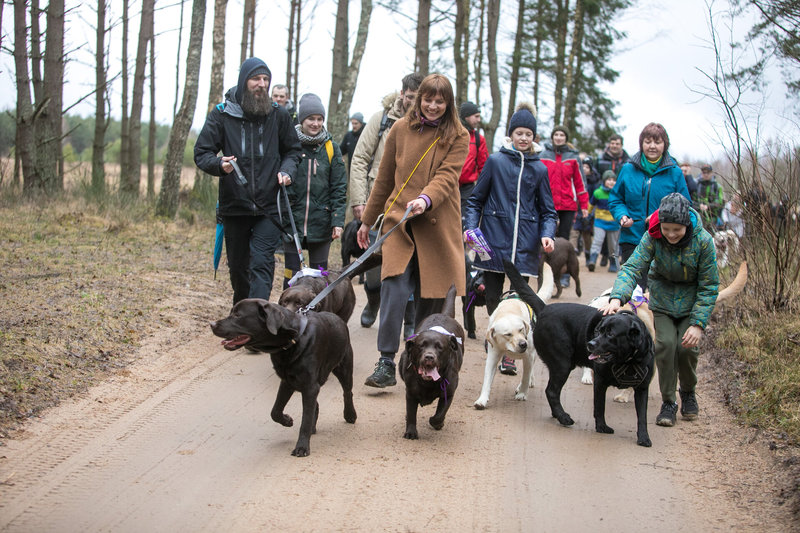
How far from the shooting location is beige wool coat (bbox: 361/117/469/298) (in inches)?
239

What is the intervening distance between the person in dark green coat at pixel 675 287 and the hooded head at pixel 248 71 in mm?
3637

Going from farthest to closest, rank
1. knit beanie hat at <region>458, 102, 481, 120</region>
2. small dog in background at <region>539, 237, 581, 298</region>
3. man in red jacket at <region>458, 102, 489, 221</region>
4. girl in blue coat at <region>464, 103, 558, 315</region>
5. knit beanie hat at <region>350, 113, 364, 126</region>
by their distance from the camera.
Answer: knit beanie hat at <region>350, 113, 364, 126</region>, small dog in background at <region>539, 237, 581, 298</region>, knit beanie hat at <region>458, 102, 481, 120</region>, man in red jacket at <region>458, 102, 489, 221</region>, girl in blue coat at <region>464, 103, 558, 315</region>

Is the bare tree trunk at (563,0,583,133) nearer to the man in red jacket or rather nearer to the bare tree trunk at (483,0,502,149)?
the bare tree trunk at (483,0,502,149)

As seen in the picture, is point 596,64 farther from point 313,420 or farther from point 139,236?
point 313,420

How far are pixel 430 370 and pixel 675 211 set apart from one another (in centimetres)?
215

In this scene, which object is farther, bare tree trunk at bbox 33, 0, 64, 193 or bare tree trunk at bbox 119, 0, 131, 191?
bare tree trunk at bbox 119, 0, 131, 191

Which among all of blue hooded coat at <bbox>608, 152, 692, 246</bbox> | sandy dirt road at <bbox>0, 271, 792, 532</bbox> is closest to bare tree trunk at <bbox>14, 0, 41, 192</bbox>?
sandy dirt road at <bbox>0, 271, 792, 532</bbox>

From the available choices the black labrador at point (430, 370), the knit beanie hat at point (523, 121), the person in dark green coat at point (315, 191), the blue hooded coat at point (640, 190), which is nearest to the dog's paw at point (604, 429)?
the black labrador at point (430, 370)

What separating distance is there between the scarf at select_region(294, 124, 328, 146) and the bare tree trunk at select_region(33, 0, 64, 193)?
889 cm

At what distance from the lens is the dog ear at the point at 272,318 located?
4635 mm

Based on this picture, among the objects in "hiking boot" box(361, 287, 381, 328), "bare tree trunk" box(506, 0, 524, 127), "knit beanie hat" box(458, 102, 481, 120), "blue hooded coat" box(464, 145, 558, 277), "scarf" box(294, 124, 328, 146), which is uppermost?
"bare tree trunk" box(506, 0, 524, 127)

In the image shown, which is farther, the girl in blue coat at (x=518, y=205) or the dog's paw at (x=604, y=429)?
the girl in blue coat at (x=518, y=205)

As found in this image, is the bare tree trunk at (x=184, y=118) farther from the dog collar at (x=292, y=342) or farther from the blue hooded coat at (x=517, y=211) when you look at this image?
the dog collar at (x=292, y=342)

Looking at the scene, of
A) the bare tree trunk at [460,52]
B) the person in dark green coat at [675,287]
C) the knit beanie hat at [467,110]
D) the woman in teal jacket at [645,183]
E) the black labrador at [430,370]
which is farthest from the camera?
the bare tree trunk at [460,52]
